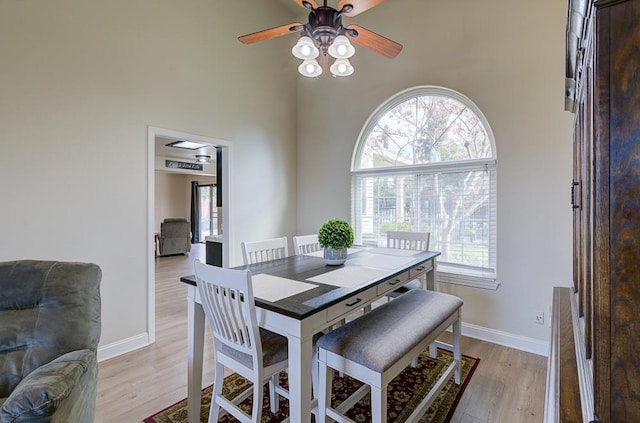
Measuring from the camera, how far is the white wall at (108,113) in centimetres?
227

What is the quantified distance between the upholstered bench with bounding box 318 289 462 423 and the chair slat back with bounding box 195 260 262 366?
1.31 ft

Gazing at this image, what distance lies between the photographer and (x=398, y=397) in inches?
83.8

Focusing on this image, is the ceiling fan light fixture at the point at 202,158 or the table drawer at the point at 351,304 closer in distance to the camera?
the table drawer at the point at 351,304

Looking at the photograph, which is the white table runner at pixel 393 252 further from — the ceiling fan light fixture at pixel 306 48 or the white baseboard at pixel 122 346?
the white baseboard at pixel 122 346

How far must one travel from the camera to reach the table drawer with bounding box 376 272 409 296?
193 centimetres

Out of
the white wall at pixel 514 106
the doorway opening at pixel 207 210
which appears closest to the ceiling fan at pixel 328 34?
the white wall at pixel 514 106

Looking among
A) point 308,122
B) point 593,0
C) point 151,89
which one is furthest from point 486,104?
point 151,89

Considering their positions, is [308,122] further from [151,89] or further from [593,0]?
[593,0]

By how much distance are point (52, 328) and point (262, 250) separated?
143 cm

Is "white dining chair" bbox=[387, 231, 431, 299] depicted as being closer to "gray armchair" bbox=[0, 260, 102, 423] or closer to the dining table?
the dining table

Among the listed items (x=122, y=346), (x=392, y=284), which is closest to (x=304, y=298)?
(x=392, y=284)

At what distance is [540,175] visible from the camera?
2729 millimetres

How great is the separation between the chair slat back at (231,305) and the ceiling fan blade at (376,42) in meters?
1.80

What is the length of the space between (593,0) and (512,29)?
106 inches
